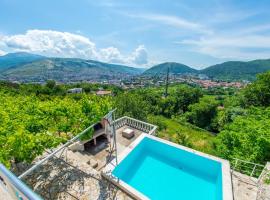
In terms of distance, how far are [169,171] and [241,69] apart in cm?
18268

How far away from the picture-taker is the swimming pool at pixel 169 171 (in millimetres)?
6984

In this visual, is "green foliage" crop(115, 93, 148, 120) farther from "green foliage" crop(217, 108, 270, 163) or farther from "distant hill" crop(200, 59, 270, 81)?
"distant hill" crop(200, 59, 270, 81)

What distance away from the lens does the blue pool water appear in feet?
23.0

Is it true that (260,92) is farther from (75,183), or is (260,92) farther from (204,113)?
(75,183)

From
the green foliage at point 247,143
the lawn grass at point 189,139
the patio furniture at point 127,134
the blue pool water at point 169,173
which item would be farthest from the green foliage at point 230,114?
the patio furniture at point 127,134

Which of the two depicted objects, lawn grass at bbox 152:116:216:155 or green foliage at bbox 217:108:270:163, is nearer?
green foliage at bbox 217:108:270:163

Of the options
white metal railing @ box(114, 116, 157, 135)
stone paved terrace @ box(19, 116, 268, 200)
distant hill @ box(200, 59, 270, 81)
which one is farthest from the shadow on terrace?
distant hill @ box(200, 59, 270, 81)

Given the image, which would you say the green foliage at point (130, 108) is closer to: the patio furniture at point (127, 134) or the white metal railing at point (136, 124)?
the white metal railing at point (136, 124)

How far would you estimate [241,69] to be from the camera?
506 feet

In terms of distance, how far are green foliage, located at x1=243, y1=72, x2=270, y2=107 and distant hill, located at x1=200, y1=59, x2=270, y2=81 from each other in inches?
5451

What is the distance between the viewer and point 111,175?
591 centimetres

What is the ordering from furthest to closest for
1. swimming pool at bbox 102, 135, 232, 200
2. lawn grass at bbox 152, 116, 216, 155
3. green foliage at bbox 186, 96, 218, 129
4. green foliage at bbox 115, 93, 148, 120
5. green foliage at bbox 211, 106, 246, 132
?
green foliage at bbox 186, 96, 218, 129
green foliage at bbox 211, 106, 246, 132
green foliage at bbox 115, 93, 148, 120
lawn grass at bbox 152, 116, 216, 155
swimming pool at bbox 102, 135, 232, 200

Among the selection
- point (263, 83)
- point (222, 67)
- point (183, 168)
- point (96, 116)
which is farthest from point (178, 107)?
point (222, 67)

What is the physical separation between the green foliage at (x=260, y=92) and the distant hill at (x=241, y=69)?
138451mm
